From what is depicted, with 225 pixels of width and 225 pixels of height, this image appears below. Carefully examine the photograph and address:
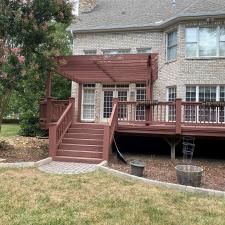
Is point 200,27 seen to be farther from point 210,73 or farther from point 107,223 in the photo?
point 107,223

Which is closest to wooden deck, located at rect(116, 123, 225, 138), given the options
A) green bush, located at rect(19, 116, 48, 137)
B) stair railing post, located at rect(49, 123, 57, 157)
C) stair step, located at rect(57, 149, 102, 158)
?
stair step, located at rect(57, 149, 102, 158)

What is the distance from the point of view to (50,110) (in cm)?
1252

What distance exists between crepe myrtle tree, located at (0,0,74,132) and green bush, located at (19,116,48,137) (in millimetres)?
8280

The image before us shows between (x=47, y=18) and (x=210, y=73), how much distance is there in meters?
8.61

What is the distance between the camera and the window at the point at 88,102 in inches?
717

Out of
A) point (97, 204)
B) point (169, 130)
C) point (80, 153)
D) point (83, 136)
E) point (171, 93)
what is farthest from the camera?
point (171, 93)

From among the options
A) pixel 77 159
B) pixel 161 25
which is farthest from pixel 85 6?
pixel 77 159

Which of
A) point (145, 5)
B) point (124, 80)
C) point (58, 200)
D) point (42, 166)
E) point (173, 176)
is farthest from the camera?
point (145, 5)

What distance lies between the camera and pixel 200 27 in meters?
15.7

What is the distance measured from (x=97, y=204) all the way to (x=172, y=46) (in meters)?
12.4

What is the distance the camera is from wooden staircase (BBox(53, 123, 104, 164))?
10.5 metres

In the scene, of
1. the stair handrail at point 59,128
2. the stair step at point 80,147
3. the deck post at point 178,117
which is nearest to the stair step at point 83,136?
the stair handrail at point 59,128

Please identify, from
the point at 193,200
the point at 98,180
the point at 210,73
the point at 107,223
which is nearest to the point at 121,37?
the point at 210,73

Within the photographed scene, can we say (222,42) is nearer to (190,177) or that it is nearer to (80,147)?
(80,147)
